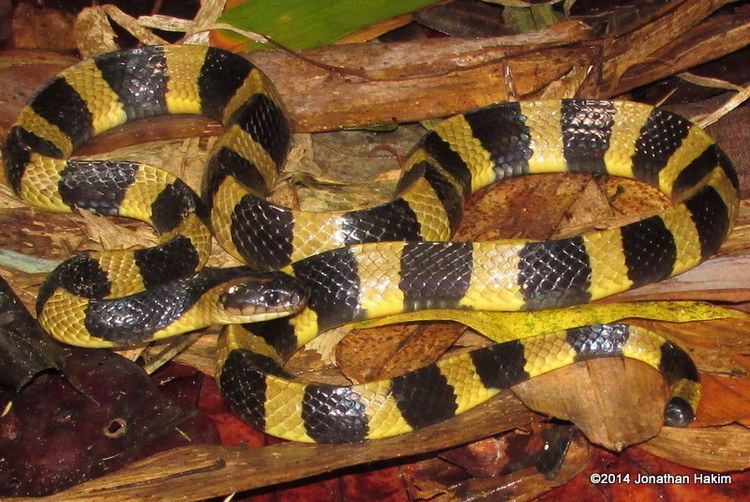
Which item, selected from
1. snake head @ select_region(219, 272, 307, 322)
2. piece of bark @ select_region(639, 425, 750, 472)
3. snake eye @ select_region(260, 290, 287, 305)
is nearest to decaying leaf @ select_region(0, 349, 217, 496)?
snake head @ select_region(219, 272, 307, 322)

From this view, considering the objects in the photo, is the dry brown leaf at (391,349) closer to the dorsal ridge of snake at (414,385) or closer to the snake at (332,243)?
the snake at (332,243)

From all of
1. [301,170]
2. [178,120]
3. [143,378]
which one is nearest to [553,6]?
[301,170]

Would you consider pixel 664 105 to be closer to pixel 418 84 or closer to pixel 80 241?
pixel 418 84

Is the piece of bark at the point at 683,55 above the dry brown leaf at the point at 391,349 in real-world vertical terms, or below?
above

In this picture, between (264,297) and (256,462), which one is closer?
(256,462)

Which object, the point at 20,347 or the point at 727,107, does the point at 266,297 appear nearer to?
the point at 20,347

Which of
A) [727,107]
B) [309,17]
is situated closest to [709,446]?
[727,107]

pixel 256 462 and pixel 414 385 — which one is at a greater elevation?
pixel 414 385

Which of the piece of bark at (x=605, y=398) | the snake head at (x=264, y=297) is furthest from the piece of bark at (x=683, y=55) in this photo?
the snake head at (x=264, y=297)
